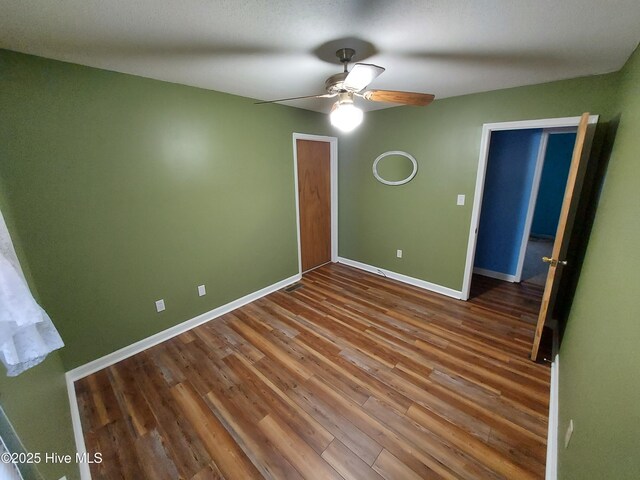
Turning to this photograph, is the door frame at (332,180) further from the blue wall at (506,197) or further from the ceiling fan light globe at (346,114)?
the blue wall at (506,197)

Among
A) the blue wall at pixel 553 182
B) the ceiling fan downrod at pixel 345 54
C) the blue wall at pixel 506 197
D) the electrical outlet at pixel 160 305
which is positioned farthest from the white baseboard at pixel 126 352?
the blue wall at pixel 553 182

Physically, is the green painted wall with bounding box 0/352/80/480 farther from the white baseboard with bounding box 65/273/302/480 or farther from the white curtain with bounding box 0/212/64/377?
the white curtain with bounding box 0/212/64/377

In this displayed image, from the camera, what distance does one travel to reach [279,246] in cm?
337

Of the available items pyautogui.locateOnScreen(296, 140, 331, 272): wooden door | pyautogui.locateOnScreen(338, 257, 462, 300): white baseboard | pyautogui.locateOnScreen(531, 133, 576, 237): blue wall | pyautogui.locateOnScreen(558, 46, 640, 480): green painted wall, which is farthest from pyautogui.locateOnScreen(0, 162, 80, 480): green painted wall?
pyautogui.locateOnScreen(531, 133, 576, 237): blue wall

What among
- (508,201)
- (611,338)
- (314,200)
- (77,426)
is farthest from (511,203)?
(77,426)

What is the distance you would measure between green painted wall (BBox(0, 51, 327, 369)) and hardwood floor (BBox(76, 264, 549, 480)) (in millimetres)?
491

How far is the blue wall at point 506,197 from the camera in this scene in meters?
3.24

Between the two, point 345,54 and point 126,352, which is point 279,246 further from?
point 345,54

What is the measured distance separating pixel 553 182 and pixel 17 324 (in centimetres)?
749

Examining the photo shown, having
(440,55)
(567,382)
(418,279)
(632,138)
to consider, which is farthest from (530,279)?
(440,55)

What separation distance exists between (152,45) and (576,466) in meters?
2.99

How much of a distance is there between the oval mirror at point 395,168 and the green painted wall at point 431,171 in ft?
0.23

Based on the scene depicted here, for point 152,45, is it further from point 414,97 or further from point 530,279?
point 530,279

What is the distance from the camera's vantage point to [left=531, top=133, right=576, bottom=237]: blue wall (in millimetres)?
5027
